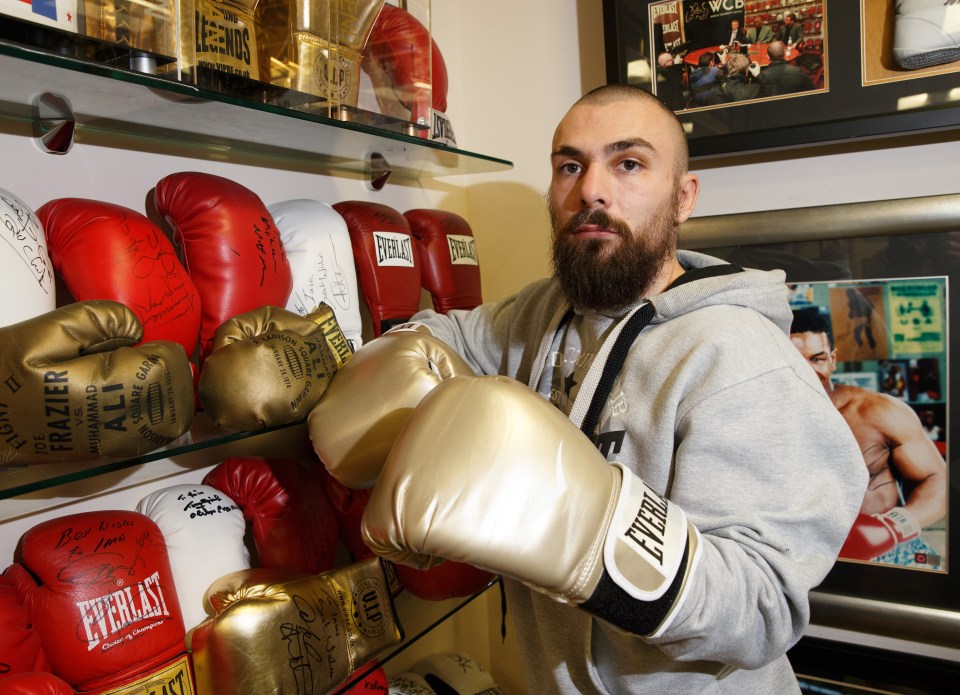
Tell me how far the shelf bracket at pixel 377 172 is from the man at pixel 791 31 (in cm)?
87

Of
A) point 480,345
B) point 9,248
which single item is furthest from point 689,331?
point 9,248

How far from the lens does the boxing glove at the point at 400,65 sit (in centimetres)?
124

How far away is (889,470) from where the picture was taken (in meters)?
1.51

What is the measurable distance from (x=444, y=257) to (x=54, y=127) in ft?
2.37

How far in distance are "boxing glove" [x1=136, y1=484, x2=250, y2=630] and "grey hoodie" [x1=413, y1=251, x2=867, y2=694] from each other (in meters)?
0.48

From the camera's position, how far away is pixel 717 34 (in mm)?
1560

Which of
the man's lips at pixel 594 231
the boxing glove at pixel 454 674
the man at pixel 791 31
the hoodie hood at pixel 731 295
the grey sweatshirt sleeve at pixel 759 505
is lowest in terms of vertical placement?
the boxing glove at pixel 454 674

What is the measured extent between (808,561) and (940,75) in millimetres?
1091

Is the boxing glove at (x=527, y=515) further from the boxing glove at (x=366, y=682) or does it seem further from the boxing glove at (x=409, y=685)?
the boxing glove at (x=409, y=685)

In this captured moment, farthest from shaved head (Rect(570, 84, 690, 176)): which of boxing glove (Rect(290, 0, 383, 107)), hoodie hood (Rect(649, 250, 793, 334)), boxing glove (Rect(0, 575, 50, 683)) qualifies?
boxing glove (Rect(0, 575, 50, 683))

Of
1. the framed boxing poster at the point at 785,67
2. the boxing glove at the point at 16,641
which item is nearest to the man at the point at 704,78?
the framed boxing poster at the point at 785,67

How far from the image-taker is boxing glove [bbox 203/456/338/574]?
1106 mm

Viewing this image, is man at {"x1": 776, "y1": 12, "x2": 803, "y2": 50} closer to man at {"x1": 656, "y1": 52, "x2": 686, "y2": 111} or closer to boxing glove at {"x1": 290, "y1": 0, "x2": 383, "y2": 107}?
man at {"x1": 656, "y1": 52, "x2": 686, "y2": 111}

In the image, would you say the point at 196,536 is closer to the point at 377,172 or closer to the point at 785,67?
the point at 377,172
